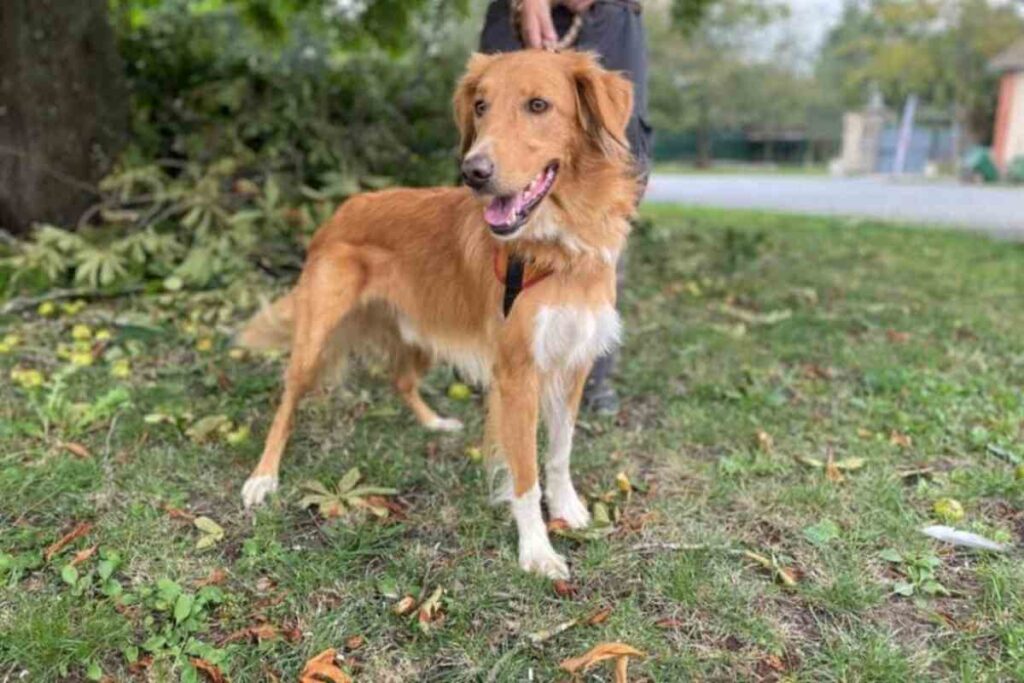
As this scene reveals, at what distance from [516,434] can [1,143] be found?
14.5 ft

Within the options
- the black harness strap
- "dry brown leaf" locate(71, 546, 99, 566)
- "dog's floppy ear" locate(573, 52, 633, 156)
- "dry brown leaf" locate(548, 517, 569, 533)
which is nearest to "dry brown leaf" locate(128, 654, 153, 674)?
"dry brown leaf" locate(71, 546, 99, 566)

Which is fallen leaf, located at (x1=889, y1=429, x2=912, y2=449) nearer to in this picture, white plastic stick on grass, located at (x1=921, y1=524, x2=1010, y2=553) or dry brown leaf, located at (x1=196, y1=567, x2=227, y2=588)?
white plastic stick on grass, located at (x1=921, y1=524, x2=1010, y2=553)

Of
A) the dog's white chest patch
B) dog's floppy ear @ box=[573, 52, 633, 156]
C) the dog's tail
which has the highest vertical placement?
dog's floppy ear @ box=[573, 52, 633, 156]

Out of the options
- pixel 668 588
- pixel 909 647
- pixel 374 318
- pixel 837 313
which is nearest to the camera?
pixel 909 647

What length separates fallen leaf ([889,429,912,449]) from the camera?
3316 millimetres

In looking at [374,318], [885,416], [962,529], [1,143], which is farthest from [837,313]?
[1,143]

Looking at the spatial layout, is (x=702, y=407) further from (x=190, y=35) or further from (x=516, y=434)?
(x=190, y=35)

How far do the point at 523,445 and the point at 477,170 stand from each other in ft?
2.97

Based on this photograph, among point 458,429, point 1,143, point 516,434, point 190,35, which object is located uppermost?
point 190,35

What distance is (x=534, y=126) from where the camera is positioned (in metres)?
2.43

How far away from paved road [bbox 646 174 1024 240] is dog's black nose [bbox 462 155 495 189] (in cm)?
926

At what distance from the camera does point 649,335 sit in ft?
16.2

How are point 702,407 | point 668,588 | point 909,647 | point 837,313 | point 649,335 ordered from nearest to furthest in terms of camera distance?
1. point 909,647
2. point 668,588
3. point 702,407
4. point 649,335
5. point 837,313

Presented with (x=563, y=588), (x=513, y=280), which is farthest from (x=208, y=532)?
(x=513, y=280)
